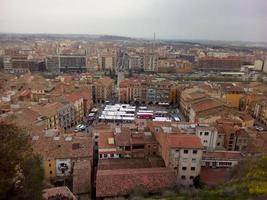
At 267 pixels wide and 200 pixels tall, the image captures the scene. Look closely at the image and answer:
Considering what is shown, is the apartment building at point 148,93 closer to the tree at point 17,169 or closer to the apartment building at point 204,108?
the apartment building at point 204,108

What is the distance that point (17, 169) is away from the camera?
20.1 ft

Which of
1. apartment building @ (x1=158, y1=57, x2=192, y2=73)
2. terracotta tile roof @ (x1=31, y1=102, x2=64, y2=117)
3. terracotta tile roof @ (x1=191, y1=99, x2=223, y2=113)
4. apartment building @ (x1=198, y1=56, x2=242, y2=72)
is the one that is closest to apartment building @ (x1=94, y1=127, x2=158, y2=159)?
terracotta tile roof @ (x1=31, y1=102, x2=64, y2=117)

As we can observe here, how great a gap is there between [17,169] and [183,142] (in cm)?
909

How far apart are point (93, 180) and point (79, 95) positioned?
12.7m

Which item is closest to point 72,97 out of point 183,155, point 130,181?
point 130,181

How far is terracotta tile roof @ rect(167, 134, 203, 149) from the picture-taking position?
13.4 m

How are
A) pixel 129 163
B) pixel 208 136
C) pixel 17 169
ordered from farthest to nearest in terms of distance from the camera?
1. pixel 208 136
2. pixel 129 163
3. pixel 17 169

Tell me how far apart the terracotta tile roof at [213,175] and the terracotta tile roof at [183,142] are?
1.90 m

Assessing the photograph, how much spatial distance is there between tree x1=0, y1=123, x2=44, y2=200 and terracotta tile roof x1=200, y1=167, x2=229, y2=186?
365 inches

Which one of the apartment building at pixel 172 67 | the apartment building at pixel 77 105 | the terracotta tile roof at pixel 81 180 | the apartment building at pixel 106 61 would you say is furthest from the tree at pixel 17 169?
the apartment building at pixel 106 61

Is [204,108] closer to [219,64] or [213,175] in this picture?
[213,175]

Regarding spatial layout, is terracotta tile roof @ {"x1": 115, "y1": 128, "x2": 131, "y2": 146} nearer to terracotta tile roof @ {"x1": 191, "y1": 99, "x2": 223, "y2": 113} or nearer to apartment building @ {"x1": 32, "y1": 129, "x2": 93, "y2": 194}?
apartment building @ {"x1": 32, "y1": 129, "x2": 93, "y2": 194}

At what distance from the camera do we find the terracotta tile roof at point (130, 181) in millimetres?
12102

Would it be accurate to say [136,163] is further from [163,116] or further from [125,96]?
[125,96]
